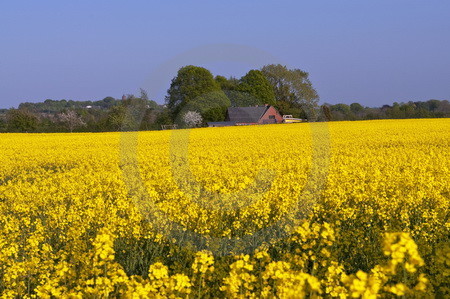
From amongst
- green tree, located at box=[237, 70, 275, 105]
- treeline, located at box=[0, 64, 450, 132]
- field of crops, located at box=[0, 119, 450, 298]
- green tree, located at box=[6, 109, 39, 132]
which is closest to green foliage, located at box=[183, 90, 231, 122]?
treeline, located at box=[0, 64, 450, 132]

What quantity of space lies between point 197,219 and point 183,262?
1.72m

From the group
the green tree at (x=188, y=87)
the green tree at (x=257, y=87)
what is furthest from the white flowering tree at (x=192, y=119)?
the green tree at (x=257, y=87)

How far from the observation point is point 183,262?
22.9 ft

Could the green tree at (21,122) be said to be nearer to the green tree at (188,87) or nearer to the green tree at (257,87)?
the green tree at (188,87)

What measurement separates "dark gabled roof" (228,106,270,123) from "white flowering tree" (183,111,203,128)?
5402mm

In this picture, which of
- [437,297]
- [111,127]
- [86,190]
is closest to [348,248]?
[437,297]

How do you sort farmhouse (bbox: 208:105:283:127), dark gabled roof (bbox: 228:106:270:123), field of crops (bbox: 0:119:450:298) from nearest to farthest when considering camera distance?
field of crops (bbox: 0:119:450:298), farmhouse (bbox: 208:105:283:127), dark gabled roof (bbox: 228:106:270:123)

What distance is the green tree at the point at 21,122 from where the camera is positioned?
62312 millimetres

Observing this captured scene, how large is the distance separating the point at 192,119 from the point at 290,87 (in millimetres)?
27320

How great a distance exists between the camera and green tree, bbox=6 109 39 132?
62312 millimetres

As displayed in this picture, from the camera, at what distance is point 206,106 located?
74625mm

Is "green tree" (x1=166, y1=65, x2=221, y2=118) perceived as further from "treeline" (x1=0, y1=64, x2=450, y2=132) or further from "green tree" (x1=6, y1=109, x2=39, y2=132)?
"green tree" (x1=6, y1=109, x2=39, y2=132)

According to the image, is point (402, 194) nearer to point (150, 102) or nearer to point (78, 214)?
point (78, 214)

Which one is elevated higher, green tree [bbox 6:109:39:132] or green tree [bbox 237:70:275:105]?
green tree [bbox 237:70:275:105]
